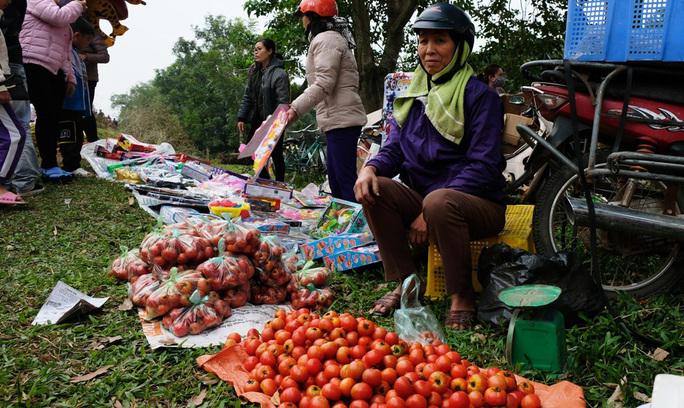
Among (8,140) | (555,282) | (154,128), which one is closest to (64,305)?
(555,282)

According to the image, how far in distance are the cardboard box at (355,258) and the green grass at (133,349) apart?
0.24 feet

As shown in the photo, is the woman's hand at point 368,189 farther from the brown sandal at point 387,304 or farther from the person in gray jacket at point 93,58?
the person in gray jacket at point 93,58

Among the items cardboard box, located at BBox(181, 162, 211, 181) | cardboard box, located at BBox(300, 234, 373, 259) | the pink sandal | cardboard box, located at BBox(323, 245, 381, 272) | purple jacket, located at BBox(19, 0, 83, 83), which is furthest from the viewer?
cardboard box, located at BBox(181, 162, 211, 181)

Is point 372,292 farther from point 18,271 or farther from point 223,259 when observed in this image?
point 18,271

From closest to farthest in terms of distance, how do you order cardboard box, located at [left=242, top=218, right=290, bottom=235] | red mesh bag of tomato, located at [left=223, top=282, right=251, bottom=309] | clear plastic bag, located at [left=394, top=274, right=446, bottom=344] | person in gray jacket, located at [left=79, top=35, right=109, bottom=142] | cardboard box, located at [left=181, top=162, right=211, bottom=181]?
clear plastic bag, located at [left=394, top=274, right=446, bottom=344]
red mesh bag of tomato, located at [left=223, top=282, right=251, bottom=309]
cardboard box, located at [left=242, top=218, right=290, bottom=235]
cardboard box, located at [left=181, top=162, right=211, bottom=181]
person in gray jacket, located at [left=79, top=35, right=109, bottom=142]

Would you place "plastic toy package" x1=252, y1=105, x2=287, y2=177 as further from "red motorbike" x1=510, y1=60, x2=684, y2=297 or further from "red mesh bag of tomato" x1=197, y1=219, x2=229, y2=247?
"red motorbike" x1=510, y1=60, x2=684, y2=297

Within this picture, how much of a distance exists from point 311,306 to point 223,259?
55 centimetres

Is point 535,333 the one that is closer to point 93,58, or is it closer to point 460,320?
point 460,320

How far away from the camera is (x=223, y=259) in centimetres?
299

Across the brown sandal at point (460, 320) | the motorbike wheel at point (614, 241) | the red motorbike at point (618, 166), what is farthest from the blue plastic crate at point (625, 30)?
the brown sandal at point (460, 320)

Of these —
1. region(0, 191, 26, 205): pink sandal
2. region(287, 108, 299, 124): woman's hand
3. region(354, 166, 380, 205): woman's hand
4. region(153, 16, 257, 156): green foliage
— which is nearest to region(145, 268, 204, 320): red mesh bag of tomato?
region(354, 166, 380, 205): woman's hand

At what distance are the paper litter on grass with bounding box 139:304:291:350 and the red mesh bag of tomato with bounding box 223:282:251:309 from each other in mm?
29

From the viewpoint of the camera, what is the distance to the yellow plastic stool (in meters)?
3.14

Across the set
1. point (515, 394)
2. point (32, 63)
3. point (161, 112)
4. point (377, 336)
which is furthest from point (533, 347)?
point (161, 112)
